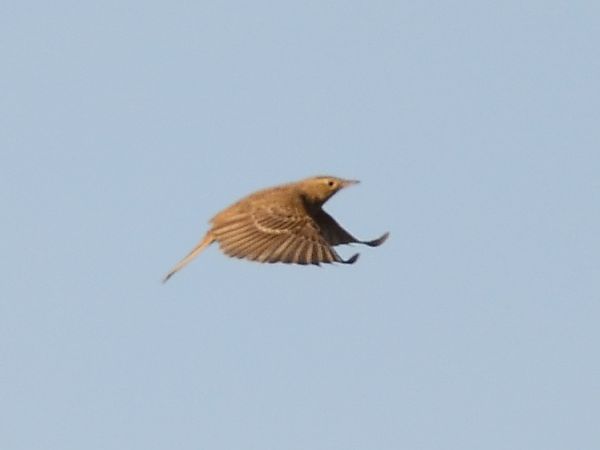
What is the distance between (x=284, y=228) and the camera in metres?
21.1

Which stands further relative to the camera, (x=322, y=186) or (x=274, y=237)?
(x=322, y=186)

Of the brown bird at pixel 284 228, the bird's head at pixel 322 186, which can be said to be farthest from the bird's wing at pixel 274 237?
the bird's head at pixel 322 186

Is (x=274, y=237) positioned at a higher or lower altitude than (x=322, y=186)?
lower

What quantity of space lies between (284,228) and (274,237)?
0.35 m

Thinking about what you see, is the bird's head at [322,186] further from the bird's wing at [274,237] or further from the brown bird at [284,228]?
the bird's wing at [274,237]

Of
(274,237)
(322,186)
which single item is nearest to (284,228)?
(274,237)

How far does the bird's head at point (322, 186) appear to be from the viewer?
22.9m

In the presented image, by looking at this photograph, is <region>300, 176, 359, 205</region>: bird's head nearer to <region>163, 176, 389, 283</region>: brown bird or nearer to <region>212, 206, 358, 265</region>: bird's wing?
<region>163, 176, 389, 283</region>: brown bird

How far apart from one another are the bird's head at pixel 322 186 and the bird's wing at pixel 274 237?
1146mm

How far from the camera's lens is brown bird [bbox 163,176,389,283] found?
792 inches

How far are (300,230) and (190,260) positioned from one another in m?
1.39

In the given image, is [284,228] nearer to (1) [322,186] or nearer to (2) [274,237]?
(2) [274,237]

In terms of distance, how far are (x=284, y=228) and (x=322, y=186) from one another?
6.56 feet

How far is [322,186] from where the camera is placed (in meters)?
23.0
